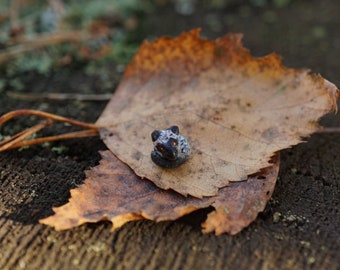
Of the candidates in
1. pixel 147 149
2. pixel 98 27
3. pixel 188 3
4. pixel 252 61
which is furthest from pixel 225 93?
pixel 188 3

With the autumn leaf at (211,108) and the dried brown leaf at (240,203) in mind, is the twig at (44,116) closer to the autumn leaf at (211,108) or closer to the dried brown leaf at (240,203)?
the autumn leaf at (211,108)

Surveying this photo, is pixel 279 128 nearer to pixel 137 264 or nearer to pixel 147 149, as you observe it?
pixel 147 149

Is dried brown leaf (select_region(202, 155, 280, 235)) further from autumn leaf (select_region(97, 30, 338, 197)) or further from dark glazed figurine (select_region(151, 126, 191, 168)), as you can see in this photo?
dark glazed figurine (select_region(151, 126, 191, 168))

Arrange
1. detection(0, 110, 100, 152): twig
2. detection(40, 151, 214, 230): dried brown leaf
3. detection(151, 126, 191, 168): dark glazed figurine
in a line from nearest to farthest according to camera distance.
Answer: detection(40, 151, 214, 230): dried brown leaf → detection(151, 126, 191, 168): dark glazed figurine → detection(0, 110, 100, 152): twig

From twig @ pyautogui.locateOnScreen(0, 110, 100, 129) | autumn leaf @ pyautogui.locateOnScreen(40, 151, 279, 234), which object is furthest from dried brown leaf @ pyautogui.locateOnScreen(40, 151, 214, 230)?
twig @ pyautogui.locateOnScreen(0, 110, 100, 129)

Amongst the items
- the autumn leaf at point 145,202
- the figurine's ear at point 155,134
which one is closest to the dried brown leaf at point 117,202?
the autumn leaf at point 145,202

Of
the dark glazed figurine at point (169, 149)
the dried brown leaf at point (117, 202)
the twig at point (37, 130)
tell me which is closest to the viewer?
the dried brown leaf at point (117, 202)
